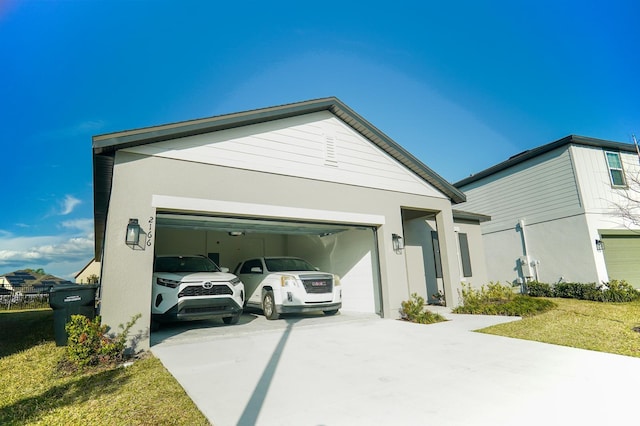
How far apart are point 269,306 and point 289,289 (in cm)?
91

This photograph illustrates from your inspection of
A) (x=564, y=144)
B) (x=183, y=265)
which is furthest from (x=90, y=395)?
(x=564, y=144)

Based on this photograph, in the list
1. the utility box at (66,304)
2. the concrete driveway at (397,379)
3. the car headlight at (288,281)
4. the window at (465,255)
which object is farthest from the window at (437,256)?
the utility box at (66,304)

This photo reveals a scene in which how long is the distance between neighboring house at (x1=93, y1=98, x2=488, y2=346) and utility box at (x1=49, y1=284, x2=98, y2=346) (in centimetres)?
57

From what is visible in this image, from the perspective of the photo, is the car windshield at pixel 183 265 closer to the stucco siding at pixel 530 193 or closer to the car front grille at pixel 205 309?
the car front grille at pixel 205 309

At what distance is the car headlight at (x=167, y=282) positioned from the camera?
6.06 metres

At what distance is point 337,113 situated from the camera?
9.07 metres

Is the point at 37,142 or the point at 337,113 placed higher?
the point at 37,142

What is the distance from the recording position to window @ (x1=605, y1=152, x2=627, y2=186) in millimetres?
13564

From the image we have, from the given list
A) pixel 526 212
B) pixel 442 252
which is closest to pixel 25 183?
pixel 442 252

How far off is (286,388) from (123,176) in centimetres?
468

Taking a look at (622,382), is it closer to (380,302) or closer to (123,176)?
(380,302)

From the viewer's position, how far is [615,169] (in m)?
13.7

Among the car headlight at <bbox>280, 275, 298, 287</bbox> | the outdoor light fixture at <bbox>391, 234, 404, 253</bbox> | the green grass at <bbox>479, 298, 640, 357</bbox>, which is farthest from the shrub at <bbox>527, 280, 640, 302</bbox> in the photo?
the car headlight at <bbox>280, 275, 298, 287</bbox>

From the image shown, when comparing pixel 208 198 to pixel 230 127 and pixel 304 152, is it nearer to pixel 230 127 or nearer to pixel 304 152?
pixel 230 127
